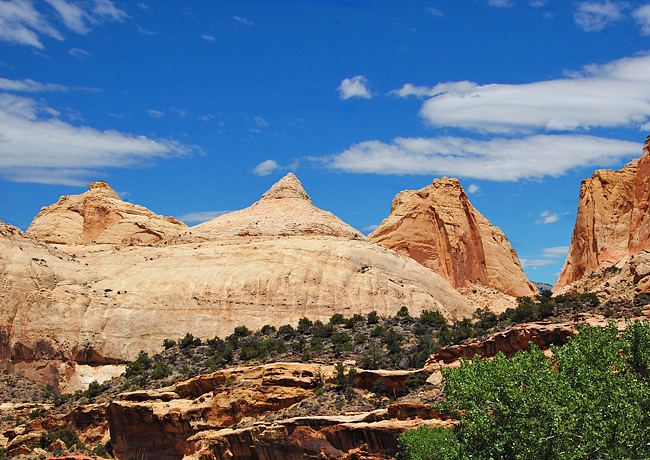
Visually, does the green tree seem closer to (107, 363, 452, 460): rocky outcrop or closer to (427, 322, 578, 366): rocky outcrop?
(427, 322, 578, 366): rocky outcrop

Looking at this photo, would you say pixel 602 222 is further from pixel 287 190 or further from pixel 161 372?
pixel 161 372

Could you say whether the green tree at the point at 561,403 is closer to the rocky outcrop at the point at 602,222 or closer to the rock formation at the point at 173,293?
the rock formation at the point at 173,293

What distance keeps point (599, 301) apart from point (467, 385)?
52.0 feet

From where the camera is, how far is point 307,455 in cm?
4188

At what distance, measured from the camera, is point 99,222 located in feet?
339

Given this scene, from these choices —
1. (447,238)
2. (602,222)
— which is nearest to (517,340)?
(602,222)

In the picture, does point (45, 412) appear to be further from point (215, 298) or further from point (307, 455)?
point (307, 455)

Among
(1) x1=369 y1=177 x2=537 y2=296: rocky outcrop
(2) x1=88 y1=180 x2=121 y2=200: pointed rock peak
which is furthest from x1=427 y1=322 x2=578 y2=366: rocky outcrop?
(2) x1=88 y1=180 x2=121 y2=200: pointed rock peak

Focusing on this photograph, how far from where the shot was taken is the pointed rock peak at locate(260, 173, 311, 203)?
96500mm

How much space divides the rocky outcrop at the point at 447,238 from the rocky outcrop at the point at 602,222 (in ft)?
35.0

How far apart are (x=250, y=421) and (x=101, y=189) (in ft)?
252

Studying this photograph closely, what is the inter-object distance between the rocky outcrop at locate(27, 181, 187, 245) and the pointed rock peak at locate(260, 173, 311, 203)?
10376 millimetres

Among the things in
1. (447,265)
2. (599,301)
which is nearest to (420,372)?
(599,301)

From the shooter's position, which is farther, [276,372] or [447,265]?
[447,265]
